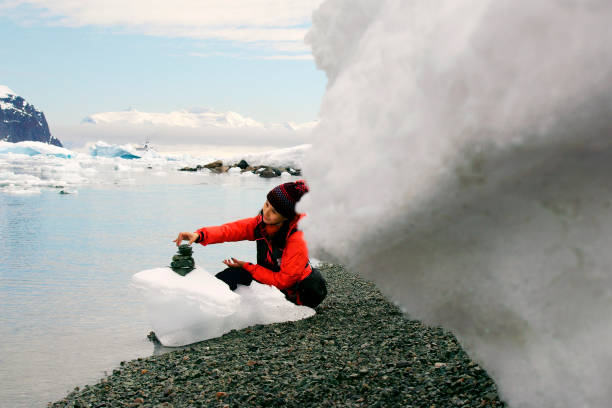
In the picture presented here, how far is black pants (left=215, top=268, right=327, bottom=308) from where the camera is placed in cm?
615

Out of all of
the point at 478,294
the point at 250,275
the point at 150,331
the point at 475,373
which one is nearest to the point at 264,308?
the point at 250,275

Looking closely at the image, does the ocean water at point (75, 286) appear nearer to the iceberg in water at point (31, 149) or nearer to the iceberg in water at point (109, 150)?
the iceberg in water at point (31, 149)

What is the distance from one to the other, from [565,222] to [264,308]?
450cm

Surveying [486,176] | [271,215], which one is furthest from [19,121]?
[486,176]

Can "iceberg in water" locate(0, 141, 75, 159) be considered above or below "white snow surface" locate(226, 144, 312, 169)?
below

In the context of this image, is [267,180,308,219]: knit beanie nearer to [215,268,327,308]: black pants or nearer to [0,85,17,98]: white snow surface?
[215,268,327,308]: black pants

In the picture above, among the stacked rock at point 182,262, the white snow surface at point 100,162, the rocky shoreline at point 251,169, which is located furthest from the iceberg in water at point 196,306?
the rocky shoreline at point 251,169

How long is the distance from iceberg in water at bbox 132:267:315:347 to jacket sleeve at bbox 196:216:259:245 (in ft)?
1.16

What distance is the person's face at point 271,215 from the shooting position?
5613 mm

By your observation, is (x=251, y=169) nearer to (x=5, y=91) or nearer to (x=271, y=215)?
(x=271, y=215)

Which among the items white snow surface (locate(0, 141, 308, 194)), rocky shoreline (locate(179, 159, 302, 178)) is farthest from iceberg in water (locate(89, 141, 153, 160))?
rocky shoreline (locate(179, 159, 302, 178))

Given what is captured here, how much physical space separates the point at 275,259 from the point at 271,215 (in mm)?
770

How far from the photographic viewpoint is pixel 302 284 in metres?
6.20

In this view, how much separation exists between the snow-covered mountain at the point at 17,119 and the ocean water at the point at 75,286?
14351cm
